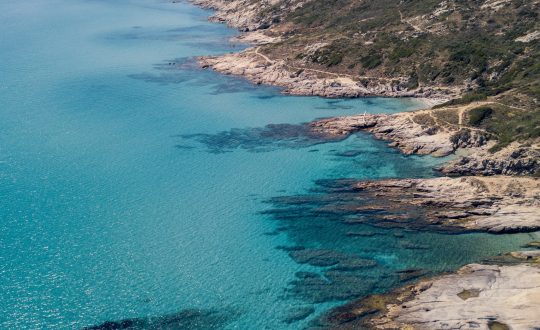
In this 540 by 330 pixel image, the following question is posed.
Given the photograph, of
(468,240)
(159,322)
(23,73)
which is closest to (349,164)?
(468,240)

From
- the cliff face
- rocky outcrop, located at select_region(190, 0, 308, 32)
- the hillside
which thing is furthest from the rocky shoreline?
rocky outcrop, located at select_region(190, 0, 308, 32)

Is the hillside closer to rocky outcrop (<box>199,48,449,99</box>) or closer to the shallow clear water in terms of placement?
rocky outcrop (<box>199,48,449,99</box>)

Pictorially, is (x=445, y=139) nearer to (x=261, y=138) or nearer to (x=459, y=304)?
(x=261, y=138)

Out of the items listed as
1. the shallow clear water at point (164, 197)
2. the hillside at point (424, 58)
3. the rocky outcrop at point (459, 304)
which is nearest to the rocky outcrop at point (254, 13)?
Answer: the hillside at point (424, 58)

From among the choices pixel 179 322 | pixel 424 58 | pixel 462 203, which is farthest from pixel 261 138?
pixel 424 58

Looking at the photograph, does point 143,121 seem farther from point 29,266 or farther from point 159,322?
point 159,322
